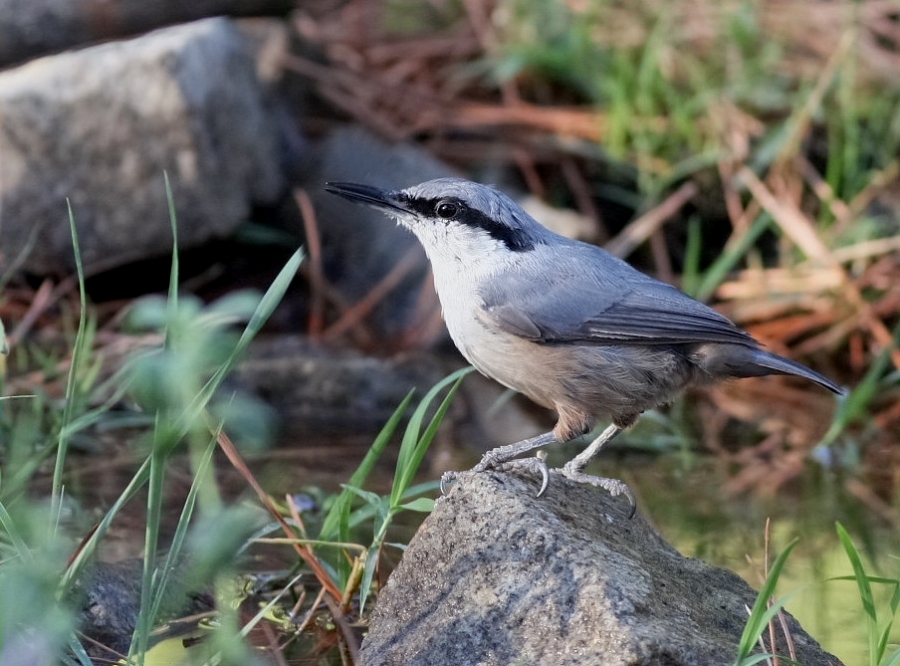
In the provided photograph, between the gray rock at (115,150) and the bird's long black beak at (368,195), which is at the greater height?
the bird's long black beak at (368,195)

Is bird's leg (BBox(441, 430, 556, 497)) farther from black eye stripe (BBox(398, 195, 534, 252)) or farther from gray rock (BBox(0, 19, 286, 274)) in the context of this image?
gray rock (BBox(0, 19, 286, 274))

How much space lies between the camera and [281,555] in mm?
4156

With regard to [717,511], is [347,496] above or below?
above

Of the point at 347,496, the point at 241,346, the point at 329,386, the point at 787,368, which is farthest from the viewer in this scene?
the point at 329,386

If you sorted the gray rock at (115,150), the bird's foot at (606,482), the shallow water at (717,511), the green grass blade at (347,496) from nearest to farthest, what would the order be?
1. the green grass blade at (347,496)
2. the bird's foot at (606,482)
3. the shallow water at (717,511)
4. the gray rock at (115,150)

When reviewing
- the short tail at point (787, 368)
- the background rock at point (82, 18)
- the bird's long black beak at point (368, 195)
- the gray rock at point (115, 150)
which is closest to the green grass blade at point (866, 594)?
the short tail at point (787, 368)

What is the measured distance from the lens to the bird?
12.3 feet

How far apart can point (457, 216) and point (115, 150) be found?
2986mm

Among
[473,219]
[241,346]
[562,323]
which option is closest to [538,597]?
[241,346]

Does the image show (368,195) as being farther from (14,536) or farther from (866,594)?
(866,594)

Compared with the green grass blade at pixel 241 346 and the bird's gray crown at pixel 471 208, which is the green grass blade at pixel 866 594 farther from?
the bird's gray crown at pixel 471 208

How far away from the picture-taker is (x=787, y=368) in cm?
380

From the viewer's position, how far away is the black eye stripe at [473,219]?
402 centimetres

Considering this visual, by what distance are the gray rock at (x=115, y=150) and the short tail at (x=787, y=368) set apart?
3543 mm
